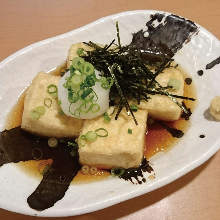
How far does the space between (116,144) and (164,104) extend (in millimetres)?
515

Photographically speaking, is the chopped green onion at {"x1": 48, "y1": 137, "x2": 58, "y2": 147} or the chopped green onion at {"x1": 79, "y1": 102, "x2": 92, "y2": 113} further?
the chopped green onion at {"x1": 48, "y1": 137, "x2": 58, "y2": 147}

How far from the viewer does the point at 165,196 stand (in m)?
2.26

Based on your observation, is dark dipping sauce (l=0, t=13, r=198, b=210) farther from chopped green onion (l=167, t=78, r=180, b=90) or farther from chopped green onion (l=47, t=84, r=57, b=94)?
chopped green onion (l=47, t=84, r=57, b=94)

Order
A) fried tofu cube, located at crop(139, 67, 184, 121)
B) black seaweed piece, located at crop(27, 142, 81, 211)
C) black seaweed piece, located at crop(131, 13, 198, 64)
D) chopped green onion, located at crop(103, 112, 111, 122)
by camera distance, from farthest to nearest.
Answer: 1. black seaweed piece, located at crop(131, 13, 198, 64)
2. fried tofu cube, located at crop(139, 67, 184, 121)
3. chopped green onion, located at crop(103, 112, 111, 122)
4. black seaweed piece, located at crop(27, 142, 81, 211)

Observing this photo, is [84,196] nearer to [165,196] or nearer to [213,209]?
[165,196]

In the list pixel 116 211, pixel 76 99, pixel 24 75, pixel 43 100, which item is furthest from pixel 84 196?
pixel 24 75

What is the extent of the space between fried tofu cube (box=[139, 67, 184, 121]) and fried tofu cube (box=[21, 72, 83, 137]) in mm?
536

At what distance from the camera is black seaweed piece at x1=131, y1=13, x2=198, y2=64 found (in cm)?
283

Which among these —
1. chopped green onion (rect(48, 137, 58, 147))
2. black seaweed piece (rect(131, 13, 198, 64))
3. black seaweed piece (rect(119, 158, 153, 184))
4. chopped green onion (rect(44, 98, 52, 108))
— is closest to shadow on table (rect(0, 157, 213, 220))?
black seaweed piece (rect(119, 158, 153, 184))

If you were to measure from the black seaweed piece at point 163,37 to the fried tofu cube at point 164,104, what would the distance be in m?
0.33

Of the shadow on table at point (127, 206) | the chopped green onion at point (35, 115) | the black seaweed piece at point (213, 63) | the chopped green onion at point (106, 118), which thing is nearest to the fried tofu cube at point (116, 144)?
the chopped green onion at point (106, 118)

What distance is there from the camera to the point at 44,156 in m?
2.52

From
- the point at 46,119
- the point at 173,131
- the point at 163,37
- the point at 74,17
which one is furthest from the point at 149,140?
the point at 74,17

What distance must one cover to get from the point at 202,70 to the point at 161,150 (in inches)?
30.8
